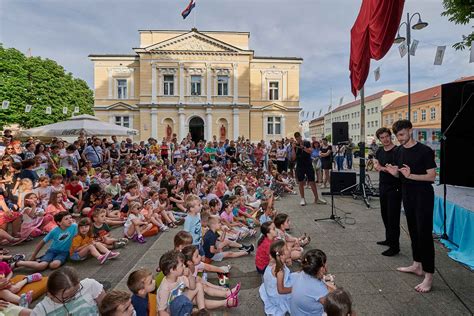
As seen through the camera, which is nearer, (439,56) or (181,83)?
(439,56)

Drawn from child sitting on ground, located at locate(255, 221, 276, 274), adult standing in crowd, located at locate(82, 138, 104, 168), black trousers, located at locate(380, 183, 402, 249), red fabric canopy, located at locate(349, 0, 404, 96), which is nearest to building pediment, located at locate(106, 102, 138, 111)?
adult standing in crowd, located at locate(82, 138, 104, 168)

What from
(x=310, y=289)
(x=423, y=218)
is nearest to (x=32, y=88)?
(x=310, y=289)

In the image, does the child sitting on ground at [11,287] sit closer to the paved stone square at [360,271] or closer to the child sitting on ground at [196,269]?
the paved stone square at [360,271]

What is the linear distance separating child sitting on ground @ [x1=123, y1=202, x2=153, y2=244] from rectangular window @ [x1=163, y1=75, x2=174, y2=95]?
90.5ft

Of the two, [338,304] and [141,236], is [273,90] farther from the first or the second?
[338,304]

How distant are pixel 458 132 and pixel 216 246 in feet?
19.4

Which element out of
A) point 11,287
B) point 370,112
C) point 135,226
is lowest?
point 11,287

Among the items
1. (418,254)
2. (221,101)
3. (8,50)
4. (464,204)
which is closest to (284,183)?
(464,204)

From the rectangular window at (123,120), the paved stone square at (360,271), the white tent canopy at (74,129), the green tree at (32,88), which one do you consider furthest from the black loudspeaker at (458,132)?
the green tree at (32,88)

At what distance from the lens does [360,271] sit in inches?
157

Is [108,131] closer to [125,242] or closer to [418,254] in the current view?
[125,242]

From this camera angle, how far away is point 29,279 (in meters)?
3.74

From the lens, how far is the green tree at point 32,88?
29.6 metres

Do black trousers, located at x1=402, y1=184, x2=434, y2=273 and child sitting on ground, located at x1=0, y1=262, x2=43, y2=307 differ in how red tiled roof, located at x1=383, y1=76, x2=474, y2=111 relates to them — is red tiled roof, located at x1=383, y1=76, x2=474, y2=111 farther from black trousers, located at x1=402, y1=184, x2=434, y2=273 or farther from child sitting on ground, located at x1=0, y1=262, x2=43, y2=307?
child sitting on ground, located at x1=0, y1=262, x2=43, y2=307
